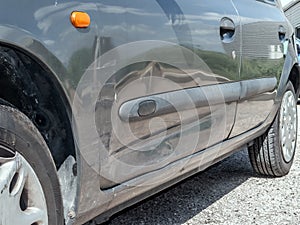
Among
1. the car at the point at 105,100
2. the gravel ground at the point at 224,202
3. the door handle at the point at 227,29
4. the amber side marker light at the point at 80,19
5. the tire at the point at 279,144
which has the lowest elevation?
the gravel ground at the point at 224,202

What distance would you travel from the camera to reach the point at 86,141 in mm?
1783

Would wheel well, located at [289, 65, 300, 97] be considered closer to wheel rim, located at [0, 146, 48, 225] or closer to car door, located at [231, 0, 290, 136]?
car door, located at [231, 0, 290, 136]

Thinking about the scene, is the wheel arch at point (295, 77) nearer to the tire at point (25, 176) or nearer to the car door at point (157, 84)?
the car door at point (157, 84)

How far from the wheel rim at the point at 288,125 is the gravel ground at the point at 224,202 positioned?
0.23m

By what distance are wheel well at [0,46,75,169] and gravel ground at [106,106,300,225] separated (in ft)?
4.55

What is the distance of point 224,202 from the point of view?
11.4 ft

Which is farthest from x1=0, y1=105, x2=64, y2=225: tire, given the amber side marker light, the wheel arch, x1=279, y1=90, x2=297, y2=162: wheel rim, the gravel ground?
the wheel arch

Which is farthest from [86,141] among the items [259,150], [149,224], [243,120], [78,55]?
[259,150]

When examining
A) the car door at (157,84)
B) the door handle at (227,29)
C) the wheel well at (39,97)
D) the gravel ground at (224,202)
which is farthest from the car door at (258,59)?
the wheel well at (39,97)

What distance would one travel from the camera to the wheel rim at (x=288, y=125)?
3.97m

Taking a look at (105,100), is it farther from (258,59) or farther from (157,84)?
(258,59)

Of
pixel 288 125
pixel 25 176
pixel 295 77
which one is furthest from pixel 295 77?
pixel 25 176

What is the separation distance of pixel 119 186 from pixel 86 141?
1.03 ft

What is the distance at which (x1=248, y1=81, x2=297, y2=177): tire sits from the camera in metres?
3.91
